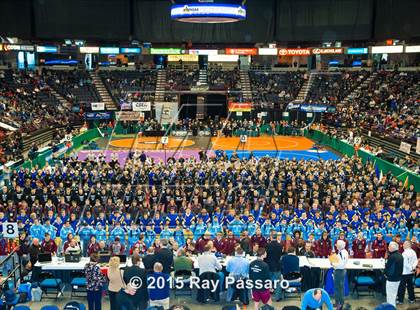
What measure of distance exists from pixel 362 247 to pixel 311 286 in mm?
2449

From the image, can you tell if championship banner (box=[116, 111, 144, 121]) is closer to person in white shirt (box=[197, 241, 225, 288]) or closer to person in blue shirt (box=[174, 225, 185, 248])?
person in blue shirt (box=[174, 225, 185, 248])

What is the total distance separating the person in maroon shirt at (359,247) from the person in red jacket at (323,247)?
721 millimetres

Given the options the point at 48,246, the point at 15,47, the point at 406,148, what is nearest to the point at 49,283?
the point at 48,246

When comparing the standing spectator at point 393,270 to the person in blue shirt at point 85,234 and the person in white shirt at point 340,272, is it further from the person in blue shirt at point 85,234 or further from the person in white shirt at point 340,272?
the person in blue shirt at point 85,234

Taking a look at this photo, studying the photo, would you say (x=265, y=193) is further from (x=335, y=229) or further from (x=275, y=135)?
(x=275, y=135)

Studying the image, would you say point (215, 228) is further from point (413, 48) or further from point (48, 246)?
point (413, 48)

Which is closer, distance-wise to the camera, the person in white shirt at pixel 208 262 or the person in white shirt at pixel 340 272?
the person in white shirt at pixel 340 272

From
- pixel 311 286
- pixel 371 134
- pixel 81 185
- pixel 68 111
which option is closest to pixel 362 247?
pixel 311 286

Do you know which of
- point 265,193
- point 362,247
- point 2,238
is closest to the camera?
point 362,247

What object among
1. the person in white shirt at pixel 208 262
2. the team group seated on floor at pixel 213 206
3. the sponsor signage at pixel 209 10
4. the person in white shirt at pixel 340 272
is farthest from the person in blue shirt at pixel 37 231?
the sponsor signage at pixel 209 10

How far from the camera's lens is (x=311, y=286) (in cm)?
1220

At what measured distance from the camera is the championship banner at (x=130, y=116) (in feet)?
156

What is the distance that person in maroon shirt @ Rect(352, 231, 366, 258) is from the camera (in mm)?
13656

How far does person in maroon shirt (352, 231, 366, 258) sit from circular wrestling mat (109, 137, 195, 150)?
2689cm
